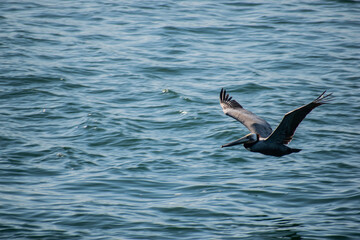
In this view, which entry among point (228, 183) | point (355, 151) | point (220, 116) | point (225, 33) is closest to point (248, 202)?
point (228, 183)

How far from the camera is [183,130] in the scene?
13.2 metres

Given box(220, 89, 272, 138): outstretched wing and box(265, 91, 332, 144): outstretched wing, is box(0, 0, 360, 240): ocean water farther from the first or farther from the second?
box(265, 91, 332, 144): outstretched wing

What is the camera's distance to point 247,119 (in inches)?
409

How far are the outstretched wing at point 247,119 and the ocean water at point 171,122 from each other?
1.14m

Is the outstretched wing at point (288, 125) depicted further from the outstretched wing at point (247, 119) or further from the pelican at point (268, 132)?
the outstretched wing at point (247, 119)

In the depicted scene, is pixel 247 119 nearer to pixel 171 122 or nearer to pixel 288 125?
pixel 288 125

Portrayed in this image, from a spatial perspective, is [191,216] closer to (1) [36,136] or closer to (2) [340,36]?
(1) [36,136]

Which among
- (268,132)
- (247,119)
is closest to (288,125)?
(268,132)

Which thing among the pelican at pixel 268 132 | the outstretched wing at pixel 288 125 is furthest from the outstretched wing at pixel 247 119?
the outstretched wing at pixel 288 125

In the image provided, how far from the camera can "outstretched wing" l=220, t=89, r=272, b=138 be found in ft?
33.3

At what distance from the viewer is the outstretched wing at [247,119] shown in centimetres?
1014

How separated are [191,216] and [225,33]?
12.1m

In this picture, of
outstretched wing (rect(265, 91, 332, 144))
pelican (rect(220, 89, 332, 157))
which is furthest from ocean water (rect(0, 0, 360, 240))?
outstretched wing (rect(265, 91, 332, 144))

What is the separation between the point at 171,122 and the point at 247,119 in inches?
141
